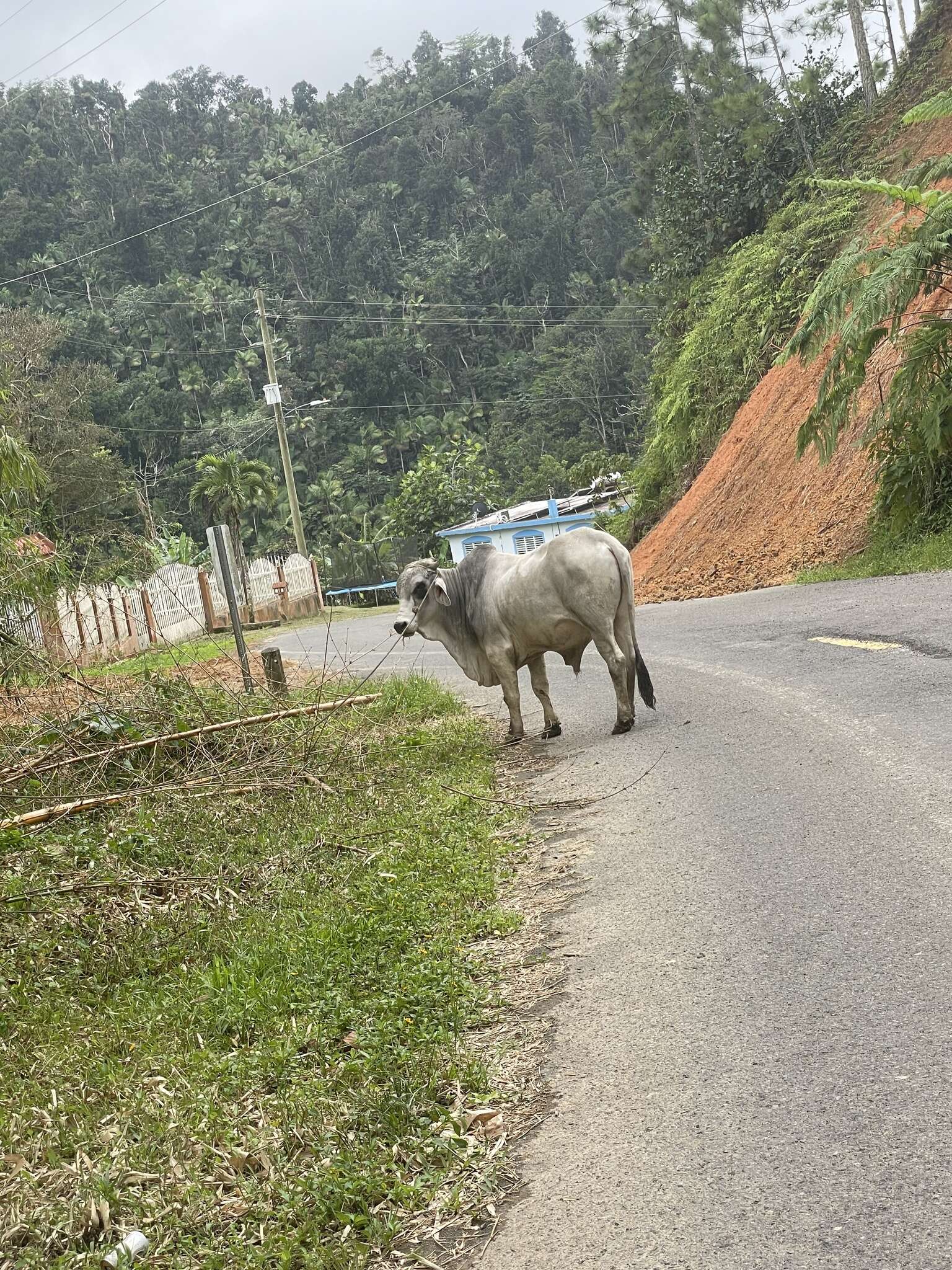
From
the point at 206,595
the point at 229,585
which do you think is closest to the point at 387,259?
the point at 206,595

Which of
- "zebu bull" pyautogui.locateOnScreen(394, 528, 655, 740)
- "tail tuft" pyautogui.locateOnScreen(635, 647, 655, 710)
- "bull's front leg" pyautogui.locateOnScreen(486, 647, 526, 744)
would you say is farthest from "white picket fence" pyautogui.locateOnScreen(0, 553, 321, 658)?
"tail tuft" pyautogui.locateOnScreen(635, 647, 655, 710)

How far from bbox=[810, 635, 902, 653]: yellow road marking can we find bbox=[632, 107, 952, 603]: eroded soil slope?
7199 millimetres

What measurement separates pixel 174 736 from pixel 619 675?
3420mm

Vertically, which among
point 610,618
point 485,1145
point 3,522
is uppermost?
point 3,522

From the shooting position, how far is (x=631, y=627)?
10352 mm

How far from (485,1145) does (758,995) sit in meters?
1.12

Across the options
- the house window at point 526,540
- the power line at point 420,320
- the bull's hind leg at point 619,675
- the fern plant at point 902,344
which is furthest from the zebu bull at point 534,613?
the power line at point 420,320

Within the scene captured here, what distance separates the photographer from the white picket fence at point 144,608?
38.4ft

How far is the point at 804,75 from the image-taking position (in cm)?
3459

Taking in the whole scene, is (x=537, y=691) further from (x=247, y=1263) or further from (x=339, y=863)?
(x=247, y=1263)

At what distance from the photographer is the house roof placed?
1993 inches

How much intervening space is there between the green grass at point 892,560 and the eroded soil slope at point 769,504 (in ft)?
2.45

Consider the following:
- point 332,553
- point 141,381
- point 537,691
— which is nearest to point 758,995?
point 537,691

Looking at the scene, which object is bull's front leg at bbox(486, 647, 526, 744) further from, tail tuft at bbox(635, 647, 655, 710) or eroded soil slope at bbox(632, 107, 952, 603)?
eroded soil slope at bbox(632, 107, 952, 603)
